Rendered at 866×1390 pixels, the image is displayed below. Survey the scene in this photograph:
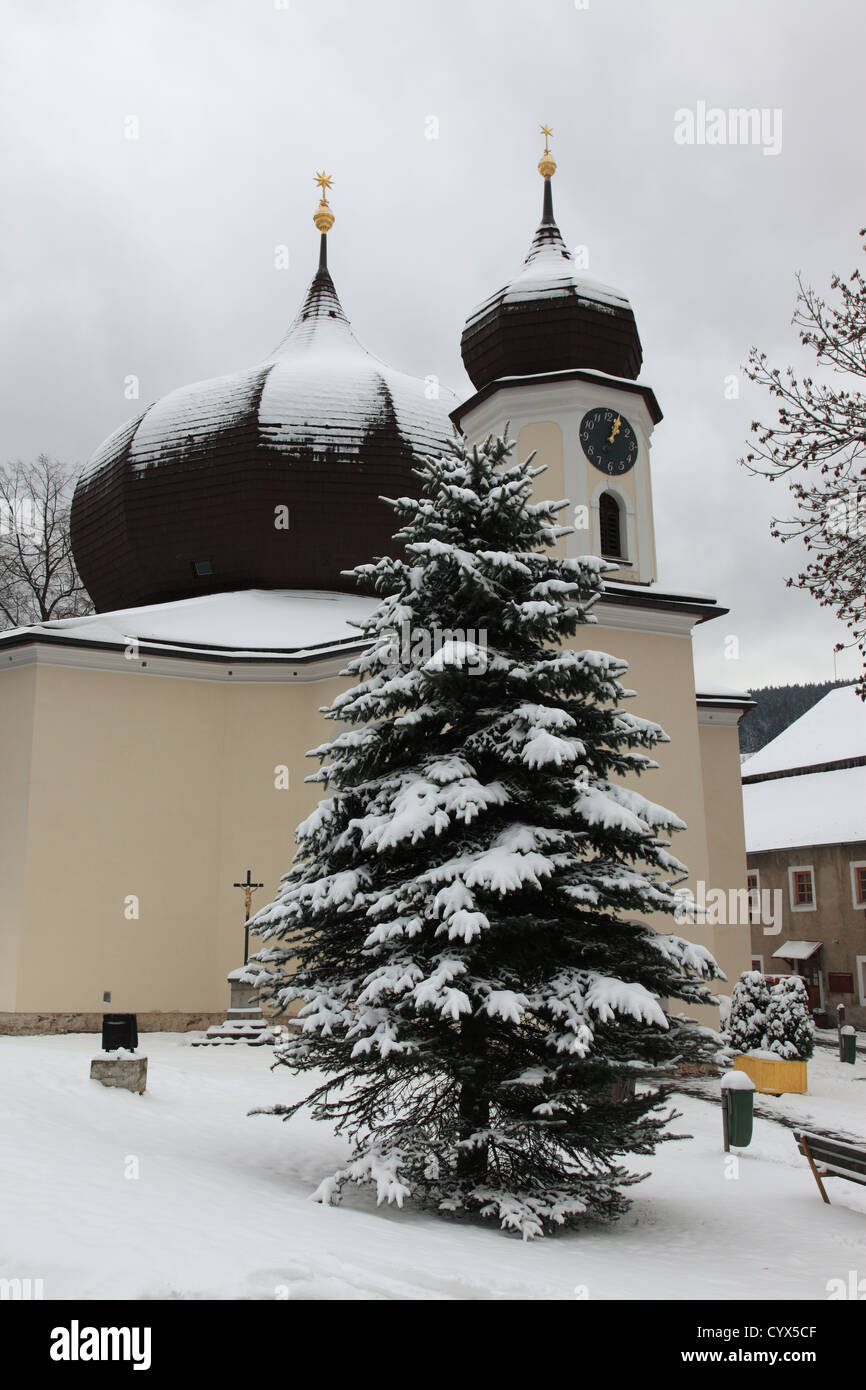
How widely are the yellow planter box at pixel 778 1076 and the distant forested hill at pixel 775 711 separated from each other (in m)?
53.5

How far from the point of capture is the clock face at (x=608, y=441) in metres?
16.0

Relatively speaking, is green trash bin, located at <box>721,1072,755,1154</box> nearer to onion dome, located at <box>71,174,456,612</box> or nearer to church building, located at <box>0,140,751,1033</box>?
church building, located at <box>0,140,751,1033</box>

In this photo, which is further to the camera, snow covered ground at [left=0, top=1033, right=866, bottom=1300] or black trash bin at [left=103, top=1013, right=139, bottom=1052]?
black trash bin at [left=103, top=1013, right=139, bottom=1052]

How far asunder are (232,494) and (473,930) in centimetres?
1419

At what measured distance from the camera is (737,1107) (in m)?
10.5

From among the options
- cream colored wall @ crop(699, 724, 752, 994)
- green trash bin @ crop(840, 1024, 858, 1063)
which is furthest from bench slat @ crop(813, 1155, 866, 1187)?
cream colored wall @ crop(699, 724, 752, 994)

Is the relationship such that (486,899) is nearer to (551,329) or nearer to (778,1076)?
(778,1076)

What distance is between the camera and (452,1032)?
305 inches

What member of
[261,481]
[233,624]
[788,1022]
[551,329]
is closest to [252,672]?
[233,624]

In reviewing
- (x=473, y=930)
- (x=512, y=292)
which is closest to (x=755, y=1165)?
(x=473, y=930)

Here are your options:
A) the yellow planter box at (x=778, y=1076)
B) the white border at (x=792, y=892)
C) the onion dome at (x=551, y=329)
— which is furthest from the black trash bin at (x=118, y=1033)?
the white border at (x=792, y=892)

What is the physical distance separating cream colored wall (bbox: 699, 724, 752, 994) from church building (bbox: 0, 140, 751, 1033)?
5cm

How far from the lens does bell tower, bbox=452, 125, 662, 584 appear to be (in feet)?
52.2
